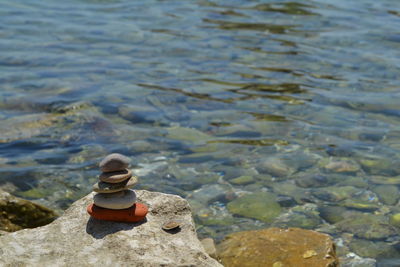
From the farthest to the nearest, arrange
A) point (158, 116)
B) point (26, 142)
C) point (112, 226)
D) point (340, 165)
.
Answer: point (158, 116) → point (26, 142) → point (340, 165) → point (112, 226)

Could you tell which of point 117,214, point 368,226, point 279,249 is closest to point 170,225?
point 117,214

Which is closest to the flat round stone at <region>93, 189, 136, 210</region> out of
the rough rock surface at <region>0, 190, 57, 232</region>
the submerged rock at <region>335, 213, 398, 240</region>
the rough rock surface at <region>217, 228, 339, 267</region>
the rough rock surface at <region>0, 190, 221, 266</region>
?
the rough rock surface at <region>0, 190, 221, 266</region>

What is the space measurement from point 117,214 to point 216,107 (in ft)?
18.8

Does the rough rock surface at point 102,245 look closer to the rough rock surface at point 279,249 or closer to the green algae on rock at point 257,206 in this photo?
the rough rock surface at point 279,249

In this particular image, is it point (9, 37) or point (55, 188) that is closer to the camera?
point (55, 188)

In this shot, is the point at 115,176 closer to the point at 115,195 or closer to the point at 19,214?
the point at 115,195

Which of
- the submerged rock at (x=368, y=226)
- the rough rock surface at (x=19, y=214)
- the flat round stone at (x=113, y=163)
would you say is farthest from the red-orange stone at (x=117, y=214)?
the submerged rock at (x=368, y=226)

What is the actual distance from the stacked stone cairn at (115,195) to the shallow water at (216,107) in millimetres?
2207

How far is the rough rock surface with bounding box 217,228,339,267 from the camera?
17.3 ft

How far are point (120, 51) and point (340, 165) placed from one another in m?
6.17

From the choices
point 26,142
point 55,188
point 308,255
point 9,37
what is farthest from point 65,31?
point 308,255

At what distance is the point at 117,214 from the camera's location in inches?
168

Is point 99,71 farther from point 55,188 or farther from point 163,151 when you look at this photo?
point 55,188

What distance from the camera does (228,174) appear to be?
770 centimetres
